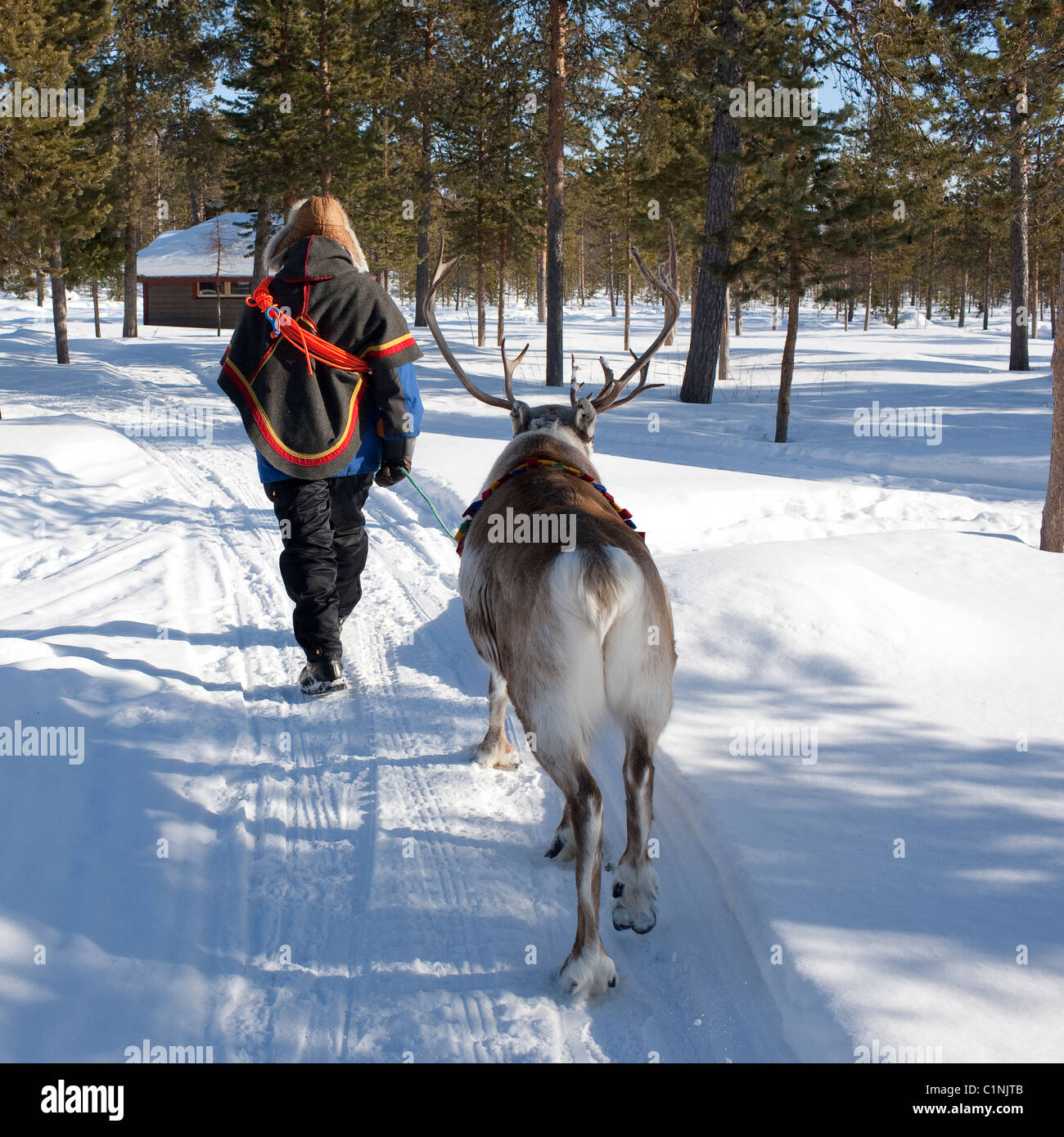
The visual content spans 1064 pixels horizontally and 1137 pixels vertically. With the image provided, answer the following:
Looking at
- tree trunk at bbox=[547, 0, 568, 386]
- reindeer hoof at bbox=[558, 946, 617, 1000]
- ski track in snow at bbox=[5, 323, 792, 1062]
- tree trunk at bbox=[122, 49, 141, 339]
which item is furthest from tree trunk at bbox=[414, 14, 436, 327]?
reindeer hoof at bbox=[558, 946, 617, 1000]

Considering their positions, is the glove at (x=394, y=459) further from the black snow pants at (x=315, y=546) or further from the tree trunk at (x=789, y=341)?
the tree trunk at (x=789, y=341)

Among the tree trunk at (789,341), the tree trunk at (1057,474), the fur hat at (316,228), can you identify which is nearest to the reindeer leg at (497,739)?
the fur hat at (316,228)

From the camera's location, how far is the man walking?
4.18 metres

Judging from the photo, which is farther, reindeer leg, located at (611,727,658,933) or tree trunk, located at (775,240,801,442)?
tree trunk, located at (775,240,801,442)

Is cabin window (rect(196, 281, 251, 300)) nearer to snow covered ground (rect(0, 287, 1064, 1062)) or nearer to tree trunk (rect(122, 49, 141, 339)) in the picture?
tree trunk (rect(122, 49, 141, 339))

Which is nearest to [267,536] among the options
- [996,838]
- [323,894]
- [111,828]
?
[111,828]

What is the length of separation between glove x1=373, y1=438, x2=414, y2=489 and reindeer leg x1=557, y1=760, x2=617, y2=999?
239cm

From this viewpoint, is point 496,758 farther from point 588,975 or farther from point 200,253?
point 200,253

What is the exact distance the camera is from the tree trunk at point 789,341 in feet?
43.6

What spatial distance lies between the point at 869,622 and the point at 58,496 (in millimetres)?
7454

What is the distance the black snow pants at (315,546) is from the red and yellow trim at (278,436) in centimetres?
17

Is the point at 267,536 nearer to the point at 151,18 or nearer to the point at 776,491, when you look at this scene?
the point at 776,491

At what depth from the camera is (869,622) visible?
4641mm

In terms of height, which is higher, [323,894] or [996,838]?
[996,838]
